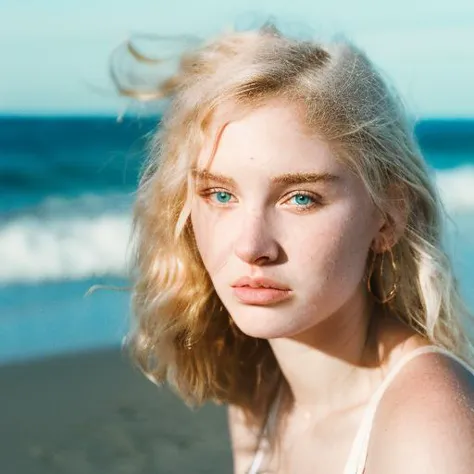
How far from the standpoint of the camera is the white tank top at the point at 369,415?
8.80ft

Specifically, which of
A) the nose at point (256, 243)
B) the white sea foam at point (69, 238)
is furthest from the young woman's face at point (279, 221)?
the white sea foam at point (69, 238)

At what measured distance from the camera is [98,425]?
18.3 ft

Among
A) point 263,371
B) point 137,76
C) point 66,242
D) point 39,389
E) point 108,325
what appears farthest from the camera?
point 66,242

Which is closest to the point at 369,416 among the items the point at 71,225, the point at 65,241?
the point at 65,241

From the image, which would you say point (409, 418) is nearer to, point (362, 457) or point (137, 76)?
point (362, 457)

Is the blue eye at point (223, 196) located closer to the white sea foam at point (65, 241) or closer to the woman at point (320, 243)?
the woman at point (320, 243)

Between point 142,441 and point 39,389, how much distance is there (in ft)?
3.25

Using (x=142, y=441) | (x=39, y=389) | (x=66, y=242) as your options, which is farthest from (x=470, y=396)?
(x=66, y=242)

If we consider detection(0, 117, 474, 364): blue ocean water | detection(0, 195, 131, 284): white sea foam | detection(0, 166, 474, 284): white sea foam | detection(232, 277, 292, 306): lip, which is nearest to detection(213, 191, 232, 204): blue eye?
detection(232, 277, 292, 306): lip

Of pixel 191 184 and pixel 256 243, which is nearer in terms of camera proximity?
pixel 256 243

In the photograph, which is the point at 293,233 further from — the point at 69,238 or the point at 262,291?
the point at 69,238

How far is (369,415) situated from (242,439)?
93 cm

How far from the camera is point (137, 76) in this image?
10.3 ft

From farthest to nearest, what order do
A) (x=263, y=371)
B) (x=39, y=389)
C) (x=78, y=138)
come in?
(x=78, y=138) → (x=39, y=389) → (x=263, y=371)
